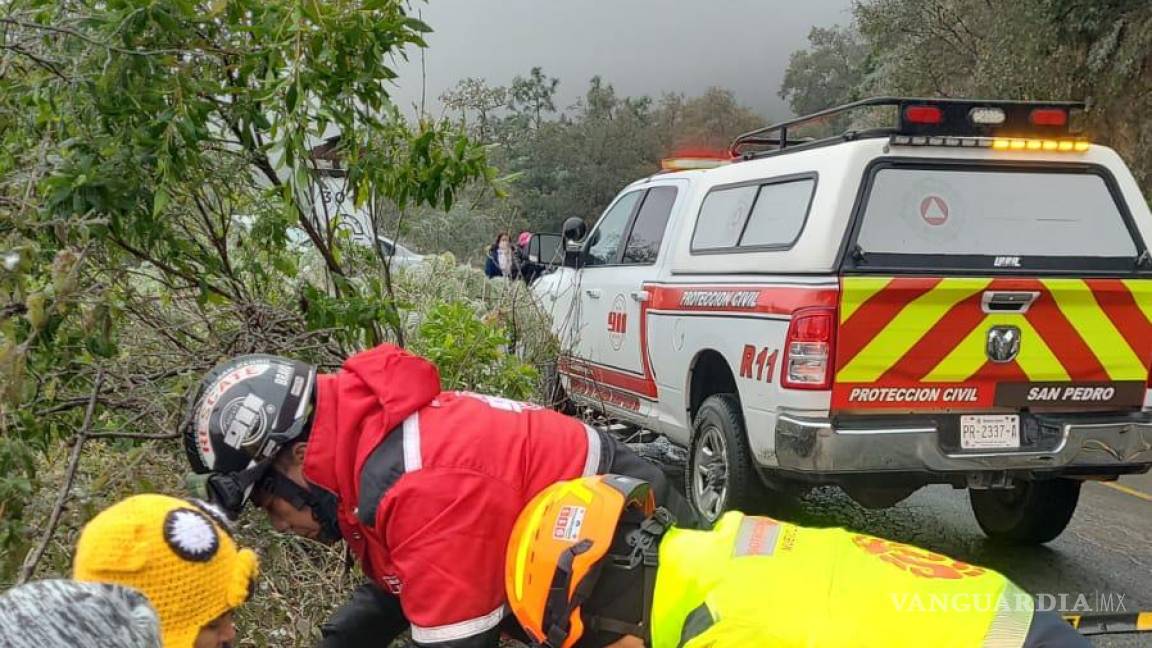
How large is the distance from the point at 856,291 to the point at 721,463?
1.35 meters

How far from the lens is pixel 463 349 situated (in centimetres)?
439

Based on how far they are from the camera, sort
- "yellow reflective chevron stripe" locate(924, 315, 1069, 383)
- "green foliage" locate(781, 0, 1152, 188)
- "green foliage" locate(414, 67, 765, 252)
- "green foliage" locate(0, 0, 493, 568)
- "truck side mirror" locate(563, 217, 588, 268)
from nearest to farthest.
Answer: "green foliage" locate(0, 0, 493, 568)
"yellow reflective chevron stripe" locate(924, 315, 1069, 383)
"truck side mirror" locate(563, 217, 588, 268)
"green foliage" locate(781, 0, 1152, 188)
"green foliage" locate(414, 67, 765, 252)

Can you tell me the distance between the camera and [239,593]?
1761 millimetres

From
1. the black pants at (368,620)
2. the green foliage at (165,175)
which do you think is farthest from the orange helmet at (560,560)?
the green foliage at (165,175)

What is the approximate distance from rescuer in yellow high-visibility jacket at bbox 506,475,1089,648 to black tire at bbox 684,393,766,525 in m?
3.14

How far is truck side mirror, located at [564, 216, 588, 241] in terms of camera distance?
7.55 meters

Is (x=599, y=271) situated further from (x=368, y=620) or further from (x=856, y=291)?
(x=368, y=620)

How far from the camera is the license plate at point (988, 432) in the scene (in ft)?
14.9

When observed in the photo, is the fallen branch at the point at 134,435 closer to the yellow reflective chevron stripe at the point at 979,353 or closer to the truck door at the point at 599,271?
the yellow reflective chevron stripe at the point at 979,353

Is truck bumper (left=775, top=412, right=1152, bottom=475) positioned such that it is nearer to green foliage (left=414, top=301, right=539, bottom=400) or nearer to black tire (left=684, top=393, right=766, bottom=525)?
black tire (left=684, top=393, right=766, bottom=525)

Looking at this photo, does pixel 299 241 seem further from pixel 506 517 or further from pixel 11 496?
pixel 506 517

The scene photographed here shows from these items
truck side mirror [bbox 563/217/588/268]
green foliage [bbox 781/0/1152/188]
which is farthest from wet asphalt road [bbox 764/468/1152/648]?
green foliage [bbox 781/0/1152/188]

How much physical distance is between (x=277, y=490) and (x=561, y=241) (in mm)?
5633

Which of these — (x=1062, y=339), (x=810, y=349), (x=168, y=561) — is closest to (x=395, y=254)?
(x=810, y=349)
